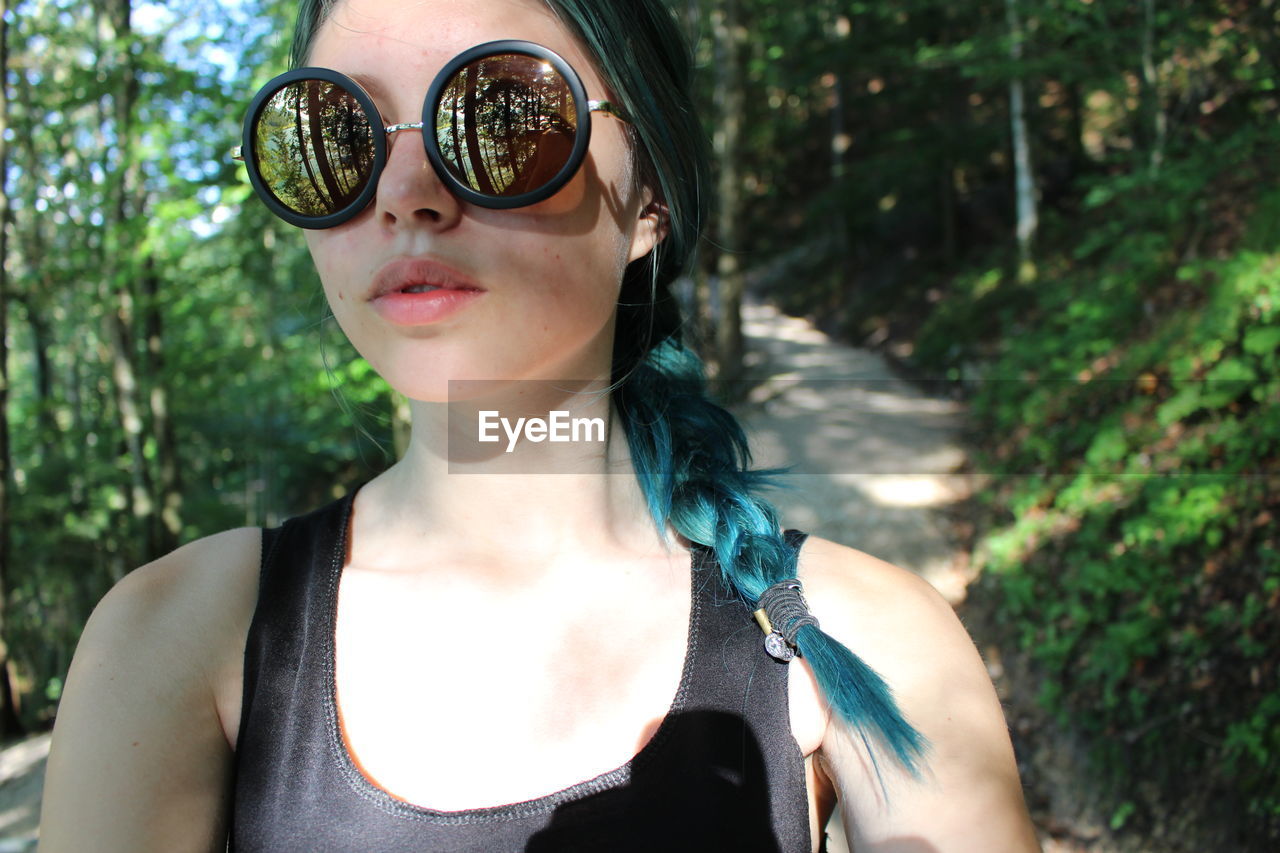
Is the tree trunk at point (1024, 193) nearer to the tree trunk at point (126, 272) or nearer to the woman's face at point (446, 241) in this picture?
the tree trunk at point (126, 272)

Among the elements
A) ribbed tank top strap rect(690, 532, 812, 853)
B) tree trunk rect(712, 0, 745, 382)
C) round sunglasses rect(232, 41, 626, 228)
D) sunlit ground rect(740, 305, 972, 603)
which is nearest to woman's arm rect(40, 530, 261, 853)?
round sunglasses rect(232, 41, 626, 228)

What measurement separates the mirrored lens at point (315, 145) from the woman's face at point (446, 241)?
1.6 inches

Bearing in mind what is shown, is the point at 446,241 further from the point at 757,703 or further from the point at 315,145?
the point at 757,703

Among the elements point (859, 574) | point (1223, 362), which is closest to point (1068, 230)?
point (1223, 362)

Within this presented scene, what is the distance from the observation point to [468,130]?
1.21m

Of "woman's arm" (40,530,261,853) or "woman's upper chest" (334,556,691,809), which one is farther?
"woman's upper chest" (334,556,691,809)

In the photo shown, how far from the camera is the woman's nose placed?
3.97 ft

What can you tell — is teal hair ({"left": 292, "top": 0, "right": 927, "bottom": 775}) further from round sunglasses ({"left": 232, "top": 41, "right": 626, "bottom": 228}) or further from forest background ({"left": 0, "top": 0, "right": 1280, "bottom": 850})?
forest background ({"left": 0, "top": 0, "right": 1280, "bottom": 850})

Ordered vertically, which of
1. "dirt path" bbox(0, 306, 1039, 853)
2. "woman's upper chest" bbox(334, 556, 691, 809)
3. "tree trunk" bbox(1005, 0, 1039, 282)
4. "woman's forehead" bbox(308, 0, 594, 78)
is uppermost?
"tree trunk" bbox(1005, 0, 1039, 282)

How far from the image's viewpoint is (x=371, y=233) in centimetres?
127

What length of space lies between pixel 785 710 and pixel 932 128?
1809 cm

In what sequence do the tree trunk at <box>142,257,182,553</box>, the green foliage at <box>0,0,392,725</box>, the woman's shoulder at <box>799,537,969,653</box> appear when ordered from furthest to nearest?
the tree trunk at <box>142,257,182,553</box> → the green foliage at <box>0,0,392,725</box> → the woman's shoulder at <box>799,537,969,653</box>

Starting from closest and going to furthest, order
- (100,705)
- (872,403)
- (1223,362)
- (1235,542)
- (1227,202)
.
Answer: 1. (100,705)
2. (1235,542)
3. (1223,362)
4. (1227,202)
5. (872,403)

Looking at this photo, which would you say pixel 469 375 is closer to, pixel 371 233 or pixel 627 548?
pixel 371 233
